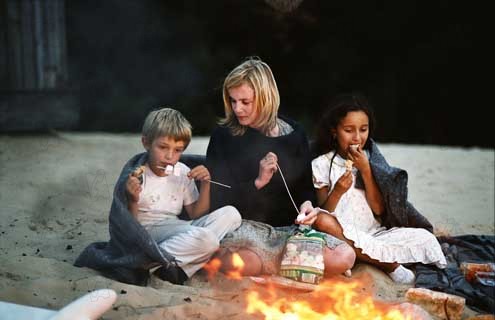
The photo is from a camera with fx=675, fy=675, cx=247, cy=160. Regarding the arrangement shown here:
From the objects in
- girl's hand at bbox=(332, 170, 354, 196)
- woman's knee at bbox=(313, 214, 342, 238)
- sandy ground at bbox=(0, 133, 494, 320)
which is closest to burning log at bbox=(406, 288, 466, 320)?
sandy ground at bbox=(0, 133, 494, 320)

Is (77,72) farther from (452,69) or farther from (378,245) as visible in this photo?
(378,245)

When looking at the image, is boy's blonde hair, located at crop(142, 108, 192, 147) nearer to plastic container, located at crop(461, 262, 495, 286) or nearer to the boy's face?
the boy's face

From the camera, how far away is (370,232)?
389cm

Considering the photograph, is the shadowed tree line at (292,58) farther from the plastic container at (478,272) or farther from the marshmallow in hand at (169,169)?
the plastic container at (478,272)

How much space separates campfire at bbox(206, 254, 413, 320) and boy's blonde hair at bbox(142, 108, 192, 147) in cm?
69

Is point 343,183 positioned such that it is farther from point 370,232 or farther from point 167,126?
point 167,126

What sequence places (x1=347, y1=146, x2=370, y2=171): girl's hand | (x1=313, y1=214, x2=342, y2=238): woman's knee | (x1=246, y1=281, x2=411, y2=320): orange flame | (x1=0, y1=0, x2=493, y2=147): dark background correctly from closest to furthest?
(x1=246, y1=281, x2=411, y2=320): orange flame → (x1=313, y1=214, x2=342, y2=238): woman's knee → (x1=347, y1=146, x2=370, y2=171): girl's hand → (x1=0, y1=0, x2=493, y2=147): dark background

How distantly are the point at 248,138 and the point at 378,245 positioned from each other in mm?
923

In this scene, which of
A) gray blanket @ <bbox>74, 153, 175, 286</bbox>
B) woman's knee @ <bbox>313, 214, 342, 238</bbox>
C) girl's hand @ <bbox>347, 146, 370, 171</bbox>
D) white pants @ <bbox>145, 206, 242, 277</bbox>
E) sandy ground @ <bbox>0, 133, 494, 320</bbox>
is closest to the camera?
sandy ground @ <bbox>0, 133, 494, 320</bbox>

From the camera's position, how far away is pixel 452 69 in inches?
400

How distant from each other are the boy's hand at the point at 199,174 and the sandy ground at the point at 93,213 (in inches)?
20.4

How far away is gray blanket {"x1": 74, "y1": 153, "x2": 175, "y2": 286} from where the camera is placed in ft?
10.8

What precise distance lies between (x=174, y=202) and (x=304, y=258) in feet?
2.53

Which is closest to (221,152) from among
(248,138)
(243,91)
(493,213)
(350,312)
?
(248,138)
